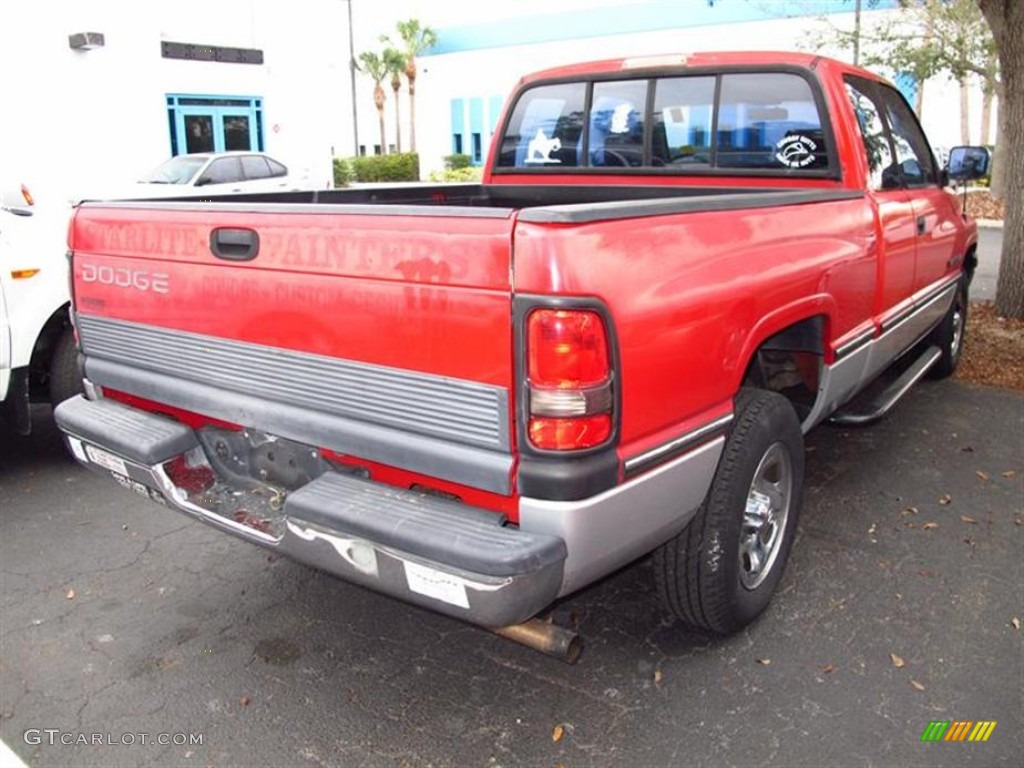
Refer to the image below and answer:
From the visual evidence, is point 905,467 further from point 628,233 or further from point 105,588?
point 105,588

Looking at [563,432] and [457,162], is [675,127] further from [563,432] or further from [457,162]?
[457,162]

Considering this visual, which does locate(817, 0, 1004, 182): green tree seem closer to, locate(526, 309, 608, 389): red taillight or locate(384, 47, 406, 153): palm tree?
locate(526, 309, 608, 389): red taillight

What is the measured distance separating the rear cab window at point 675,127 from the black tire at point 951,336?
2589mm

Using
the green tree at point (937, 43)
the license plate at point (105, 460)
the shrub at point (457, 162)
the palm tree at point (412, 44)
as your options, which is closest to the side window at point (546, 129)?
the license plate at point (105, 460)

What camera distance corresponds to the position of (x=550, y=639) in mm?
2711

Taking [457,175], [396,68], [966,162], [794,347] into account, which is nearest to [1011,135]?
[966,162]

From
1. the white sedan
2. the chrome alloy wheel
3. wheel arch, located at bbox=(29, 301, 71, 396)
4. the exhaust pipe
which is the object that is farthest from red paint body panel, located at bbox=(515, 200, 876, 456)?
the white sedan

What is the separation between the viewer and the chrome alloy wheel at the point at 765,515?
3.32 meters

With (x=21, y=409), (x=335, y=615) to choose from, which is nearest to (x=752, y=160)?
(x=335, y=615)

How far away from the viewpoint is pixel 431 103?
4603cm

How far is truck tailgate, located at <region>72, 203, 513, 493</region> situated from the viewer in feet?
7.90

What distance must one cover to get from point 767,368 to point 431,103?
146 feet

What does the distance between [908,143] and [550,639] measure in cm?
376

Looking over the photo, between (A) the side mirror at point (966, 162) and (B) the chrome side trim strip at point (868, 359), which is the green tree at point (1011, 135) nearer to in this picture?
(A) the side mirror at point (966, 162)
